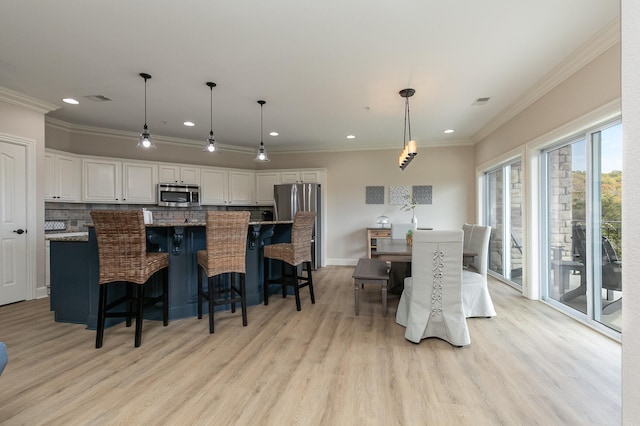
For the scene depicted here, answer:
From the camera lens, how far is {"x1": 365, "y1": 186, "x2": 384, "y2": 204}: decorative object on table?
19.5 feet

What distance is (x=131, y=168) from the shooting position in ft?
16.3

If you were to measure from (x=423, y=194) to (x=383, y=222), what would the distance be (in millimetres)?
999

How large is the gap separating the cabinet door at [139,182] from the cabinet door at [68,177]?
607 mm

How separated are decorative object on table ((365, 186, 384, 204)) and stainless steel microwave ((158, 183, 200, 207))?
3443 millimetres

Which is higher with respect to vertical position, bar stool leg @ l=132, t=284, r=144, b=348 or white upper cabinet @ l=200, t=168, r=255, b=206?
white upper cabinet @ l=200, t=168, r=255, b=206

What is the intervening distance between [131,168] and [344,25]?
14.8 feet

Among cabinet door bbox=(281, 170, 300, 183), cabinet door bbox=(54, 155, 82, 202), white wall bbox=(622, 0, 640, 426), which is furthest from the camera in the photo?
cabinet door bbox=(281, 170, 300, 183)

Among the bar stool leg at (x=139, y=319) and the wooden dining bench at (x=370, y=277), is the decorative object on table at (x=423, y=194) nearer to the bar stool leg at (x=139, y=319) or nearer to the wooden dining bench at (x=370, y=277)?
the wooden dining bench at (x=370, y=277)

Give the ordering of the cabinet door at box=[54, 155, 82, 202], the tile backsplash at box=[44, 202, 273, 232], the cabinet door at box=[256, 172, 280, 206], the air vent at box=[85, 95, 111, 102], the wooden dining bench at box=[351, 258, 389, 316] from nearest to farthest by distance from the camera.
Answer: the wooden dining bench at box=[351, 258, 389, 316] < the air vent at box=[85, 95, 111, 102] < the cabinet door at box=[54, 155, 82, 202] < the tile backsplash at box=[44, 202, 273, 232] < the cabinet door at box=[256, 172, 280, 206]

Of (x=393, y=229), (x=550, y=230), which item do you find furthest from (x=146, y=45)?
(x=550, y=230)

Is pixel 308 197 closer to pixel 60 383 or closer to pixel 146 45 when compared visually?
pixel 146 45

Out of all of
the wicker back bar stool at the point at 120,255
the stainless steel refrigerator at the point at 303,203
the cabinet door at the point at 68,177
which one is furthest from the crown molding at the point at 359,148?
Result: the wicker back bar stool at the point at 120,255

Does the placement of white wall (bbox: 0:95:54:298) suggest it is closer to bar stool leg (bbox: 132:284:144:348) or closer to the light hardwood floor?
the light hardwood floor

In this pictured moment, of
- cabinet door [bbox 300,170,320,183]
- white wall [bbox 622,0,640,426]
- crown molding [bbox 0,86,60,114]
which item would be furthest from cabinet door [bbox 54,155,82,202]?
white wall [bbox 622,0,640,426]
